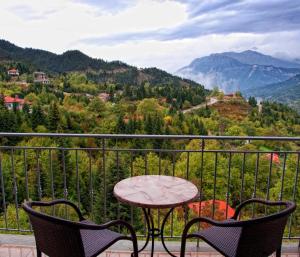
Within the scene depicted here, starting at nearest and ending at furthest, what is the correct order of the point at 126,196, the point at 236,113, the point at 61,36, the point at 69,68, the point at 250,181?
1. the point at 126,196
2. the point at 61,36
3. the point at 250,181
4. the point at 236,113
5. the point at 69,68

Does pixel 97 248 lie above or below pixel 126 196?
below

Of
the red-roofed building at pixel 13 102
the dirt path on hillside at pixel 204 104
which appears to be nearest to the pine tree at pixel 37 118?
the red-roofed building at pixel 13 102

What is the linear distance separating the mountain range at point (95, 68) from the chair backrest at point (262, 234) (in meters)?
89.6

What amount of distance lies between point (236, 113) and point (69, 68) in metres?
58.8

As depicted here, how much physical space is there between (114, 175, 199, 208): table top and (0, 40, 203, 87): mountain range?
291ft

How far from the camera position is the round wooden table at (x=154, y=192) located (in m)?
2.19

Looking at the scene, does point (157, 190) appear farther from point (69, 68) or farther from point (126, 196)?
point (69, 68)

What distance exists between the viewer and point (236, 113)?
69.7 metres

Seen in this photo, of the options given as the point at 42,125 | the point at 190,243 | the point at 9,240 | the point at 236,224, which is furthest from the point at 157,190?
the point at 42,125

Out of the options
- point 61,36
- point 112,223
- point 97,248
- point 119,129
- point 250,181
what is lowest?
point 250,181

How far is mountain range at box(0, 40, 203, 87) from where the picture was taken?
304 ft

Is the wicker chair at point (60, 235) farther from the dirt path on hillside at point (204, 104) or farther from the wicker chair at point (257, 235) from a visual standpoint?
the dirt path on hillside at point (204, 104)

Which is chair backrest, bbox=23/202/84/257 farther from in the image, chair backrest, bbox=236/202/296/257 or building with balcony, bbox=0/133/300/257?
building with balcony, bbox=0/133/300/257

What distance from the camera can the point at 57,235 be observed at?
1747mm
